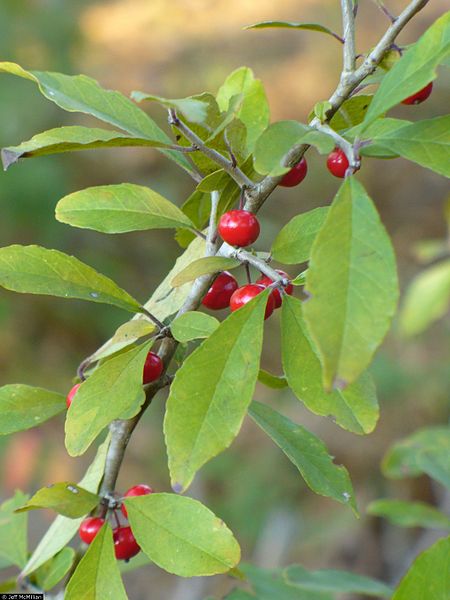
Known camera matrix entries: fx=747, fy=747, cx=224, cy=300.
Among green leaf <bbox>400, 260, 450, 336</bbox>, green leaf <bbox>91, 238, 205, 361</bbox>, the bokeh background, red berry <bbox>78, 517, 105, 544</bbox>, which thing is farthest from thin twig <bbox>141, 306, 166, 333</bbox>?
the bokeh background

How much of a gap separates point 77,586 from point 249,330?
0.29 metres

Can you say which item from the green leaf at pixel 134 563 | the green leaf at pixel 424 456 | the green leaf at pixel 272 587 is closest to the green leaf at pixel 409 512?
the green leaf at pixel 424 456

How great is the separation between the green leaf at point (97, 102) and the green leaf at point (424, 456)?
2.60 feet

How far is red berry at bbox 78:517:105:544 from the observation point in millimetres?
742

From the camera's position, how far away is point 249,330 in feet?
1.98

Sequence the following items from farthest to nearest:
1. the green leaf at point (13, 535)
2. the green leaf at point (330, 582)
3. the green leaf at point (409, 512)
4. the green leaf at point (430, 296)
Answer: the green leaf at point (430, 296) < the green leaf at point (409, 512) < the green leaf at point (330, 582) < the green leaf at point (13, 535)

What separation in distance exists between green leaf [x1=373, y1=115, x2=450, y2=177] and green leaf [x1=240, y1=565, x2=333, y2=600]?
2.18 feet

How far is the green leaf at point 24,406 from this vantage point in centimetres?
76

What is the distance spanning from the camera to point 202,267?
2.12ft

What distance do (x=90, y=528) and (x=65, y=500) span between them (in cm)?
8

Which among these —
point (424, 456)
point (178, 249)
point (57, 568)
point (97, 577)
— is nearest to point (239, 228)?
point (97, 577)

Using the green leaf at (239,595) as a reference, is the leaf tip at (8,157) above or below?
above

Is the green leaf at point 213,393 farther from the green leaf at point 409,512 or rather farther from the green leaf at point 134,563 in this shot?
the green leaf at point 409,512

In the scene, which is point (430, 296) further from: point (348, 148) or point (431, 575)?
point (348, 148)
